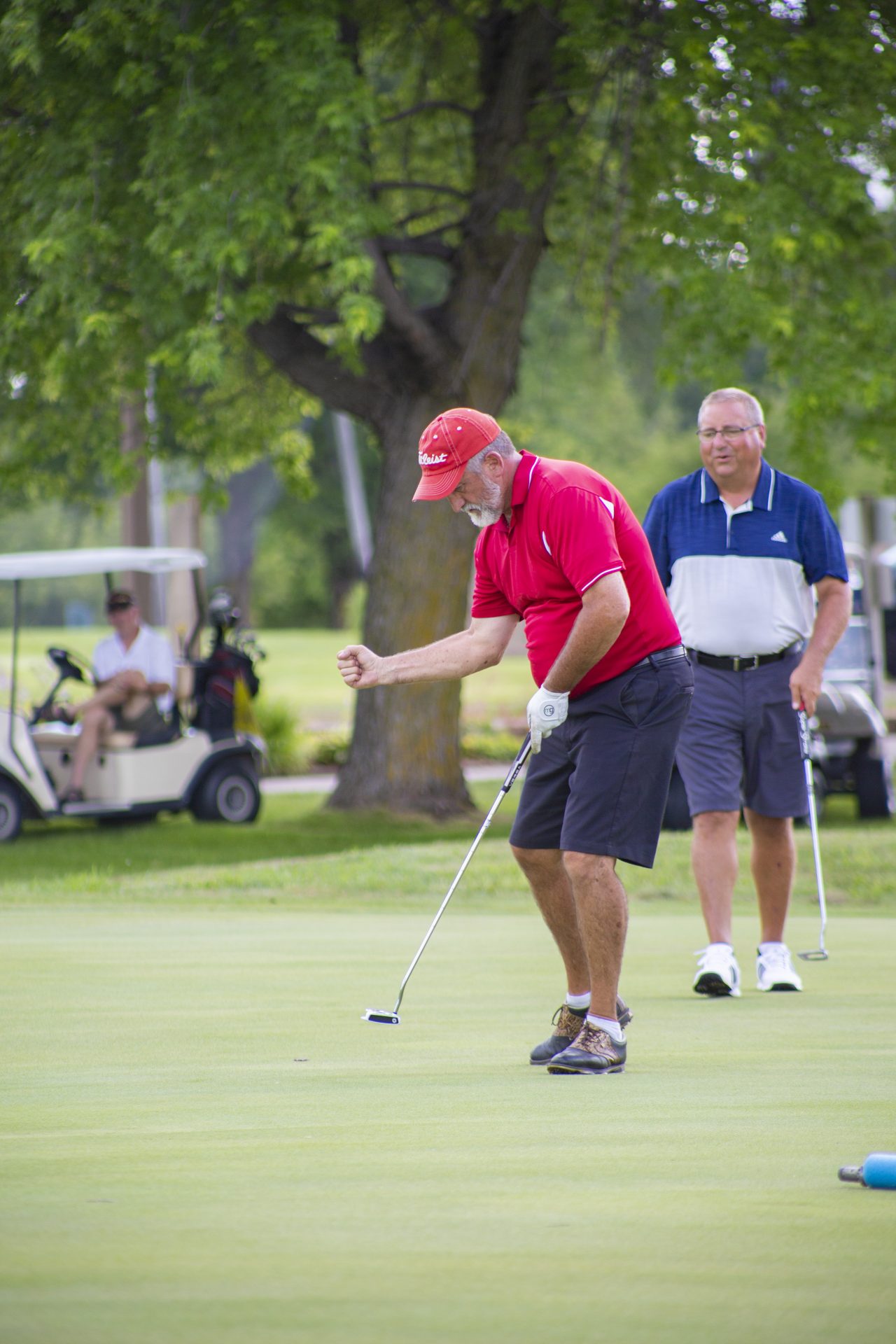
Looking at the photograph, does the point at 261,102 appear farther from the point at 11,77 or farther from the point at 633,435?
the point at 633,435

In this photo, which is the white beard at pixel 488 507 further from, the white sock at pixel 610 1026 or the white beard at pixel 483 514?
the white sock at pixel 610 1026

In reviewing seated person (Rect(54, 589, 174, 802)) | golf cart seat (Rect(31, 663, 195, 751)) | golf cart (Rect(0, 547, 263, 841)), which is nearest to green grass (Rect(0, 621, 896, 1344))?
golf cart (Rect(0, 547, 263, 841))

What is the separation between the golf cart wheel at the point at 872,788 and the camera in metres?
15.4

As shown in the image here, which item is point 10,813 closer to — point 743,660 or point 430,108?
point 430,108

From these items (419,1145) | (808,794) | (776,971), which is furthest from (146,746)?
(419,1145)

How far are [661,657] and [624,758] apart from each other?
309 mm

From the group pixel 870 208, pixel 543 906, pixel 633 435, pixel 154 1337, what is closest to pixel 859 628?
pixel 870 208

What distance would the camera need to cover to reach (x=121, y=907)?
31.5 ft

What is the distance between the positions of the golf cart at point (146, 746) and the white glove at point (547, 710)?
29.5 ft

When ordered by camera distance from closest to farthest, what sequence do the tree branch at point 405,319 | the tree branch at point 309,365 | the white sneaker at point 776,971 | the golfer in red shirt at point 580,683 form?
the golfer in red shirt at point 580,683 → the white sneaker at point 776,971 → the tree branch at point 405,319 → the tree branch at point 309,365

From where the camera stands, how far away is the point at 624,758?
202 inches

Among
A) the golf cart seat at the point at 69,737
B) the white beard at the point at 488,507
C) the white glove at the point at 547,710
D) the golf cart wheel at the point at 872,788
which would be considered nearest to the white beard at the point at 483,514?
→ the white beard at the point at 488,507

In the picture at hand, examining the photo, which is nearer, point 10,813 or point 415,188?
point 10,813

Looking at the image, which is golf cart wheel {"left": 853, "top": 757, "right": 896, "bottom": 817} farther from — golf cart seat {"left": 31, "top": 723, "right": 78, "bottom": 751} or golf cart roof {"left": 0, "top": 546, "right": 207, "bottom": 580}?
golf cart seat {"left": 31, "top": 723, "right": 78, "bottom": 751}
